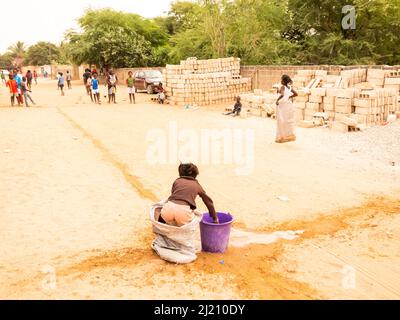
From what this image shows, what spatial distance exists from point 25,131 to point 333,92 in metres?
9.50

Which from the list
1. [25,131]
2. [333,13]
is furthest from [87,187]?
[333,13]

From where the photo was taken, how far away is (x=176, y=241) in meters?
4.27

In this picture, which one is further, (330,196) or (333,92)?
(333,92)

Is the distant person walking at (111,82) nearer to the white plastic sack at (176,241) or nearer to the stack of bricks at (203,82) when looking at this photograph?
the stack of bricks at (203,82)

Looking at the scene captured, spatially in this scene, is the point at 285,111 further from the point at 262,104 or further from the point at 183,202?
the point at 183,202

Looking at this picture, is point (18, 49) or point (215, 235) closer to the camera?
point (215, 235)

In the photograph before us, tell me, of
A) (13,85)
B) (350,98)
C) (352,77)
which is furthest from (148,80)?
(350,98)

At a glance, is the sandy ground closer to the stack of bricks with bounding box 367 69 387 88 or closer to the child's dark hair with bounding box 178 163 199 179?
the child's dark hair with bounding box 178 163 199 179

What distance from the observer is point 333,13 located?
24.3 metres

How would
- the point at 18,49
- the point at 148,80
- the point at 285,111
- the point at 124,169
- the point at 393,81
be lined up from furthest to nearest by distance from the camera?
the point at 18,49, the point at 148,80, the point at 393,81, the point at 285,111, the point at 124,169

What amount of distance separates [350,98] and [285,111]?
11.1ft

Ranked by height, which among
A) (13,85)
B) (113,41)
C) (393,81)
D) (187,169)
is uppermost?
(113,41)

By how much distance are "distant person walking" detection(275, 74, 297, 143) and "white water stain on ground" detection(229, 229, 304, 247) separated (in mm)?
5143
